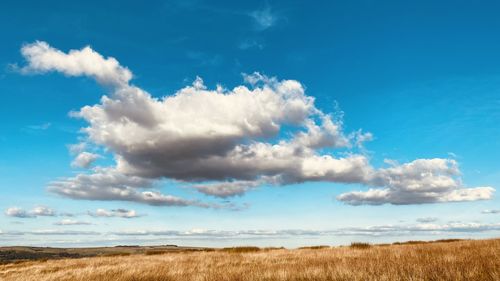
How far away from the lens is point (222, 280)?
13.7m

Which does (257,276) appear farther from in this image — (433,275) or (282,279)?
(433,275)

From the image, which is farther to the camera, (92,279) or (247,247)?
(247,247)

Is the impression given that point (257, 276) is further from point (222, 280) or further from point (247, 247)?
point (247, 247)

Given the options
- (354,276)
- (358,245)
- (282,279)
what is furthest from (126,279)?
(358,245)

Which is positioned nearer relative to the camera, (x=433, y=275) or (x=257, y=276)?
(x=433, y=275)

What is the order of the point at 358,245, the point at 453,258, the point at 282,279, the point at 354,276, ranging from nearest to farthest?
the point at 354,276 → the point at 282,279 → the point at 453,258 → the point at 358,245

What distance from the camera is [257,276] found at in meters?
14.2

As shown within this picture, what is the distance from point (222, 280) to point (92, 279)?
21.8 ft

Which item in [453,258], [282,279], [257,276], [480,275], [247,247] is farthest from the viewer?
A: [247,247]

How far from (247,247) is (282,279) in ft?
87.9

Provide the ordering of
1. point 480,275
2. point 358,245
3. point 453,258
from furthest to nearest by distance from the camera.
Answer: point 358,245 → point 453,258 → point 480,275

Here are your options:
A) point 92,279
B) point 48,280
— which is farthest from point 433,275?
point 48,280

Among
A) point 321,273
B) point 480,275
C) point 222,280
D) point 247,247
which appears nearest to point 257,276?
point 222,280

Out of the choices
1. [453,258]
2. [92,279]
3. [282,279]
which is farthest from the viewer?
[92,279]
